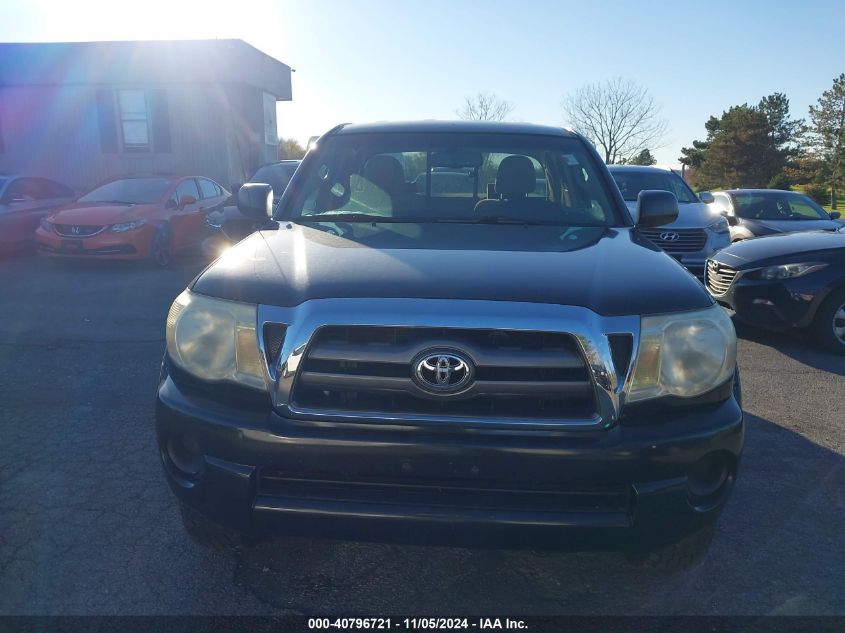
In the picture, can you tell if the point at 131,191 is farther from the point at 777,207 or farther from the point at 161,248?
the point at 777,207

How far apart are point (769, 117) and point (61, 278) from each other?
5274 cm

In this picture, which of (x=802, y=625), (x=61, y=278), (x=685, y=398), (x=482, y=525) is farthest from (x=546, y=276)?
(x=61, y=278)

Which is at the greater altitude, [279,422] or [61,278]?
[279,422]

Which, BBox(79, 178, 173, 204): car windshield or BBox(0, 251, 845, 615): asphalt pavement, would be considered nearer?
BBox(0, 251, 845, 615): asphalt pavement

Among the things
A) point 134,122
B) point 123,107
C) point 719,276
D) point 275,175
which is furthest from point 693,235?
point 123,107

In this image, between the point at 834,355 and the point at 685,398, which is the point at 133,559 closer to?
the point at 685,398

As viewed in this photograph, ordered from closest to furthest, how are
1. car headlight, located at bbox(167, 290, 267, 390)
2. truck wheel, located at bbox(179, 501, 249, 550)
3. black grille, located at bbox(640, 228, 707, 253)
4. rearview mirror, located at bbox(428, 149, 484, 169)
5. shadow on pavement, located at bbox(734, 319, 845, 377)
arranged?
car headlight, located at bbox(167, 290, 267, 390) < truck wheel, located at bbox(179, 501, 249, 550) < rearview mirror, located at bbox(428, 149, 484, 169) < shadow on pavement, located at bbox(734, 319, 845, 377) < black grille, located at bbox(640, 228, 707, 253)

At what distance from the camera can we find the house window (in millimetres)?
19172

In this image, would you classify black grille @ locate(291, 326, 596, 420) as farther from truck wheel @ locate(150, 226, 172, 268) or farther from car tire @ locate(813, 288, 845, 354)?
truck wheel @ locate(150, 226, 172, 268)

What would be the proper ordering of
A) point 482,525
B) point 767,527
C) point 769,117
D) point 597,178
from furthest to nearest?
point 769,117, point 597,178, point 767,527, point 482,525

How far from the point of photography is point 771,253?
6.70 metres

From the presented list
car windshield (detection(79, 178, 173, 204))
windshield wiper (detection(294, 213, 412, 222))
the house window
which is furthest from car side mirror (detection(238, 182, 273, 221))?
the house window

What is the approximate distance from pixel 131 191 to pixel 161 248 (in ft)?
4.46

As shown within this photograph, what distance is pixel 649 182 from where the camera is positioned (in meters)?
11.1
